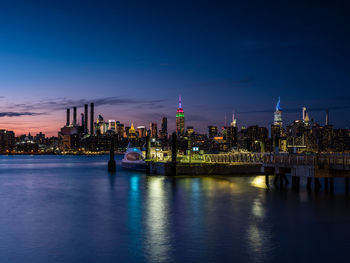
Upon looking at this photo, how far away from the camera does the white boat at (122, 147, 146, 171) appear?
99062 mm

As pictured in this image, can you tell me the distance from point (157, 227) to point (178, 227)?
5.30 ft

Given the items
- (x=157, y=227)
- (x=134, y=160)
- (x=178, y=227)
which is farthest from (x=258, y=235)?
(x=134, y=160)

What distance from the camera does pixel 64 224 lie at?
33.1m

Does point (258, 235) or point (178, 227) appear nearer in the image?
point (258, 235)

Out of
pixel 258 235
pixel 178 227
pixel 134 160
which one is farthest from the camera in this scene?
pixel 134 160

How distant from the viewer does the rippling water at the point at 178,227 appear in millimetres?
23625

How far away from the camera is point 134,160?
105 m

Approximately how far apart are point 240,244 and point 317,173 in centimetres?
1862

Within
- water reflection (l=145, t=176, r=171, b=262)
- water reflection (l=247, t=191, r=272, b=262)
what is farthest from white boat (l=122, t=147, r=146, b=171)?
water reflection (l=247, t=191, r=272, b=262)

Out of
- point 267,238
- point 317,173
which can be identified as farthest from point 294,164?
point 267,238

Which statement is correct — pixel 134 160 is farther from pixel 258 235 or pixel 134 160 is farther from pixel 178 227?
pixel 258 235

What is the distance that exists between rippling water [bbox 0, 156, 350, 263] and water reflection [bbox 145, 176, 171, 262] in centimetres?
6

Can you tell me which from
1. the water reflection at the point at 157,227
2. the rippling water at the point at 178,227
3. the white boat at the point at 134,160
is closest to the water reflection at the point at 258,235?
the rippling water at the point at 178,227

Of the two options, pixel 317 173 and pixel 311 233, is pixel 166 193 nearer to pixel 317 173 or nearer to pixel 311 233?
pixel 317 173
